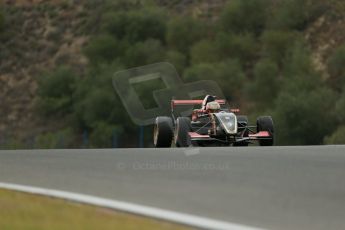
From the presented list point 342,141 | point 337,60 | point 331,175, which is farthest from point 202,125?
point 337,60

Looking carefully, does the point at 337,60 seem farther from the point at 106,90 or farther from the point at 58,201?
the point at 58,201

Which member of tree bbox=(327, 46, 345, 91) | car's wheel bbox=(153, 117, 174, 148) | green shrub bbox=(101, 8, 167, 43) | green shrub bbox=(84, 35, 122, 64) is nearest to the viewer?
car's wheel bbox=(153, 117, 174, 148)

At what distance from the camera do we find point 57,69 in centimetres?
6475

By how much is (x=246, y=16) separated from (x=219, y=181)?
55.1 metres

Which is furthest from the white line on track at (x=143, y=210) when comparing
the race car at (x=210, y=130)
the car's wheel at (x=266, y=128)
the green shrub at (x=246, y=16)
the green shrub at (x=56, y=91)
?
the green shrub at (x=246, y=16)

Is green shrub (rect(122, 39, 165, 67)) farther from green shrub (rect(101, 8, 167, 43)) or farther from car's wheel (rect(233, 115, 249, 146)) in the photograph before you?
car's wheel (rect(233, 115, 249, 146))

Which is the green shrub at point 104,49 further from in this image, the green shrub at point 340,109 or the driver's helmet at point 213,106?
the driver's helmet at point 213,106

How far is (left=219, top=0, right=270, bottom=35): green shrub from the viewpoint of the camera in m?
63.0

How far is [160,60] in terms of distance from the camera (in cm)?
6238

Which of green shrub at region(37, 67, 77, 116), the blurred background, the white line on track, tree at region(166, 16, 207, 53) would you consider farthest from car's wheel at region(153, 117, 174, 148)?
tree at region(166, 16, 207, 53)

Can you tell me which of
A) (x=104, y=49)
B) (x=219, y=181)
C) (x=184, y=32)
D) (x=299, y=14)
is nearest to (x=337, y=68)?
(x=299, y=14)

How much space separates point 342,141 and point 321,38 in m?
Answer: 14.9

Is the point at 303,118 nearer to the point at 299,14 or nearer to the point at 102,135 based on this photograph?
the point at 299,14

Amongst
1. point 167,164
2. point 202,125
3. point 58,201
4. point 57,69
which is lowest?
point 57,69
